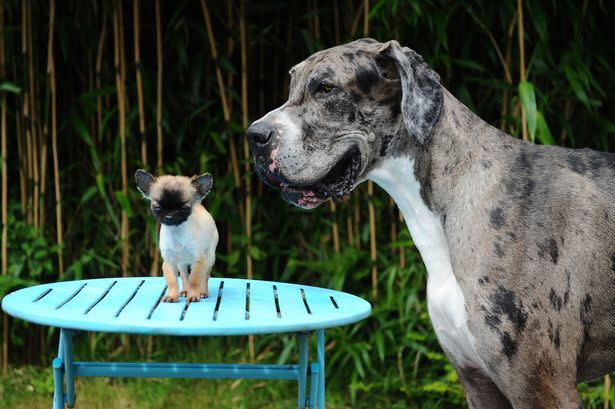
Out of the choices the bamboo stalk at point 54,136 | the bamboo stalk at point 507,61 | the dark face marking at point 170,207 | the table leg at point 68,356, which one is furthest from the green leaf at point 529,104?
the bamboo stalk at point 54,136

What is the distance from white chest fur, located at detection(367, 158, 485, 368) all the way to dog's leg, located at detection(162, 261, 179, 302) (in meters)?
0.60

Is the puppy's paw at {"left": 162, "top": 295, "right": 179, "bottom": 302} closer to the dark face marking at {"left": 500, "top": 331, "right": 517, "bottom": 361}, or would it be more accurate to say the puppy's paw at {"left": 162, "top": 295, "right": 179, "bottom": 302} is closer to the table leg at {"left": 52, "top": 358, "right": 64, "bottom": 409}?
the table leg at {"left": 52, "top": 358, "right": 64, "bottom": 409}

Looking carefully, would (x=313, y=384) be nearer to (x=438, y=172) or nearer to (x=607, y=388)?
(x=438, y=172)

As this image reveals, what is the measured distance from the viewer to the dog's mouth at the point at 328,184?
2121 mm

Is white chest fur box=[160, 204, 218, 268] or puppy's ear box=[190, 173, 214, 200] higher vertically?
puppy's ear box=[190, 173, 214, 200]

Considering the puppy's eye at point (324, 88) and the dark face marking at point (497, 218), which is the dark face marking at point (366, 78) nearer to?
the puppy's eye at point (324, 88)

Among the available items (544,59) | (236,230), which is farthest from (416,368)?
(544,59)

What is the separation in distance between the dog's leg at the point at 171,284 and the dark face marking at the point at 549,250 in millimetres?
944

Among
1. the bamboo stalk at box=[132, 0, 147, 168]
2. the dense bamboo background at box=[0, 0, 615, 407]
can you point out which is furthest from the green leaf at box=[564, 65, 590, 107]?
the bamboo stalk at box=[132, 0, 147, 168]

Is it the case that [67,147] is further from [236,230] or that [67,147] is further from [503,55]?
[503,55]

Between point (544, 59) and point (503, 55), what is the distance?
278 mm

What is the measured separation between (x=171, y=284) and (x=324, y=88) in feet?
2.24

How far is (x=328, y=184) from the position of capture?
84.6 inches

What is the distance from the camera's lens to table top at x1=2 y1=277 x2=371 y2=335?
1942 mm
